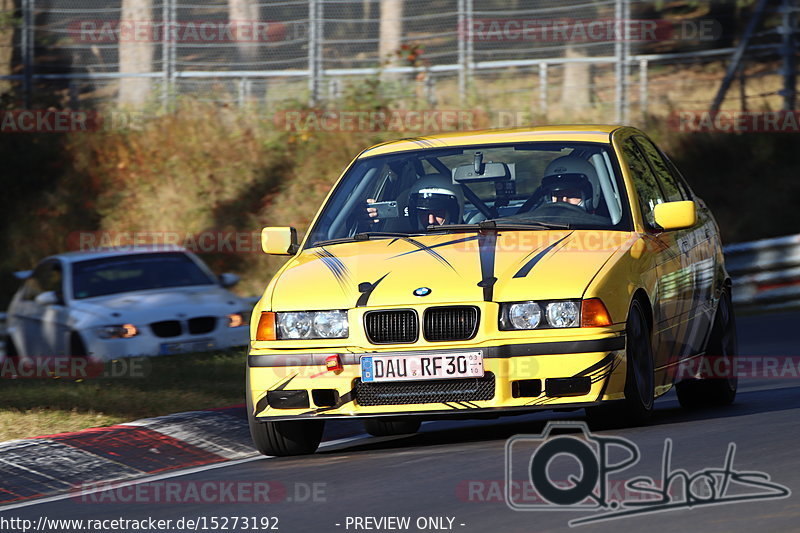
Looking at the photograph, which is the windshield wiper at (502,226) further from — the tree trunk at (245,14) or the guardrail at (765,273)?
the tree trunk at (245,14)

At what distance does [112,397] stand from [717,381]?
4.10m

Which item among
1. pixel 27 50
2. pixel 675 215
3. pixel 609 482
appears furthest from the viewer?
pixel 27 50

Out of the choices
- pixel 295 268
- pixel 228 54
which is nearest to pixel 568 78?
pixel 228 54

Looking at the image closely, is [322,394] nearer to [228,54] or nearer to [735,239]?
[735,239]

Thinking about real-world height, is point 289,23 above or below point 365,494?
above

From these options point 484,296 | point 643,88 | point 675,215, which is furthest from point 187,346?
point 643,88

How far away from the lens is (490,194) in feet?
30.3

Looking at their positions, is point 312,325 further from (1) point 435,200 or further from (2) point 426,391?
(1) point 435,200

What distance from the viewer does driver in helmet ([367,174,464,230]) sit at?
29.8 ft

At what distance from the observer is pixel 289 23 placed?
27.2m

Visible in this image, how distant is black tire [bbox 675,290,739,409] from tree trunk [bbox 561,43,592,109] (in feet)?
54.1

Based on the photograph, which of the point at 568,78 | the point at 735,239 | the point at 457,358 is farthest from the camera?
the point at 568,78

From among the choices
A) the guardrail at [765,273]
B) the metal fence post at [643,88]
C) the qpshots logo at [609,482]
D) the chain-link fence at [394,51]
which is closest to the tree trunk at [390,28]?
the chain-link fence at [394,51]

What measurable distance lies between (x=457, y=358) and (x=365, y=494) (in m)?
1.01
